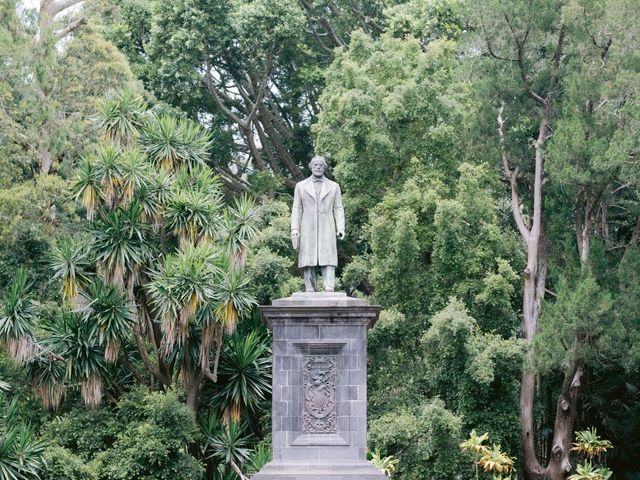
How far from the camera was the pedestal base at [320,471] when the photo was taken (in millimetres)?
17906

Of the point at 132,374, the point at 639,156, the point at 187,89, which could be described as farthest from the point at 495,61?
the point at 132,374

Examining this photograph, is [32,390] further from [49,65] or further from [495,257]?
[495,257]

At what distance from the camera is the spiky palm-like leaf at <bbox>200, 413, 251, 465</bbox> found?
80.8ft

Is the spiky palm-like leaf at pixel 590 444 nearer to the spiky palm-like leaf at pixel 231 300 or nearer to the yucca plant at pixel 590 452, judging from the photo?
the yucca plant at pixel 590 452

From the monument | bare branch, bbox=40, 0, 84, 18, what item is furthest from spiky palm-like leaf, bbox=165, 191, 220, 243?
bare branch, bbox=40, 0, 84, 18

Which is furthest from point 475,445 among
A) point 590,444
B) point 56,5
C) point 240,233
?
point 56,5

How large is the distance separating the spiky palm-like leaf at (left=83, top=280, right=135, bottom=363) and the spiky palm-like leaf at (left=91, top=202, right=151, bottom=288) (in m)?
0.23

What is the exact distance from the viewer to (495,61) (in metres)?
28.0

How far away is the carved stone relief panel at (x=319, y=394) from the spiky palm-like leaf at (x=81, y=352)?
7.35 metres

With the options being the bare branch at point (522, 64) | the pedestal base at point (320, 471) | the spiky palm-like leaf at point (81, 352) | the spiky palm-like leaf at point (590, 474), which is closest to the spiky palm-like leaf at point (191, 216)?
the spiky palm-like leaf at point (81, 352)

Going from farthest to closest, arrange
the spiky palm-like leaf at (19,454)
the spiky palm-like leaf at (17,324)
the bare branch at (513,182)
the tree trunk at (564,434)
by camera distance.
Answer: the bare branch at (513,182) → the tree trunk at (564,434) → the spiky palm-like leaf at (17,324) → the spiky palm-like leaf at (19,454)

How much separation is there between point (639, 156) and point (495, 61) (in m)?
4.55

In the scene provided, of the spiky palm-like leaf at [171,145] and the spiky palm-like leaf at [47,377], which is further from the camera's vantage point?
the spiky palm-like leaf at [171,145]

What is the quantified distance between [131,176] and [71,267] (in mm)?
1946
